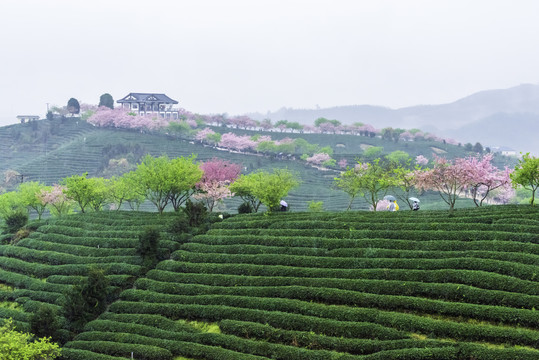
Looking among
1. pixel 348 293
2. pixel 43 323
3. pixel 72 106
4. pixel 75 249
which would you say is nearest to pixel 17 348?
pixel 43 323

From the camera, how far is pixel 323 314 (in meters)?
24.1

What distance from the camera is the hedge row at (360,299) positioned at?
21.3 m

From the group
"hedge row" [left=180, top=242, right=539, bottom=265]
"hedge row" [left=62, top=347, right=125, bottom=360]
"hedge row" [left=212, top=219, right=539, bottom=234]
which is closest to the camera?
"hedge row" [left=62, top=347, right=125, bottom=360]

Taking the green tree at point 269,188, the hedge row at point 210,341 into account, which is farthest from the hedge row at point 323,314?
the green tree at point 269,188

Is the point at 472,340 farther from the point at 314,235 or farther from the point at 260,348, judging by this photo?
the point at 314,235

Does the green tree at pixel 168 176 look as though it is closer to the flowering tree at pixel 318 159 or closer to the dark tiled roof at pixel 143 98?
the flowering tree at pixel 318 159

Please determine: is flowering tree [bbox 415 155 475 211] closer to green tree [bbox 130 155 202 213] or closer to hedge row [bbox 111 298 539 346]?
hedge row [bbox 111 298 539 346]

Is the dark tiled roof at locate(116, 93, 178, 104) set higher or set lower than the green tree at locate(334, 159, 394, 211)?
higher

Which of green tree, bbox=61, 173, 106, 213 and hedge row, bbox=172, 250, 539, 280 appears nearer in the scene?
hedge row, bbox=172, 250, 539, 280

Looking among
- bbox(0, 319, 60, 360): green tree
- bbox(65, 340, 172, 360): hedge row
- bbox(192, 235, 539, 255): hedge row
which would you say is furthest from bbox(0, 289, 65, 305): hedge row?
bbox(192, 235, 539, 255): hedge row

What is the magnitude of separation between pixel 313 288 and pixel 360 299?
2729 millimetres

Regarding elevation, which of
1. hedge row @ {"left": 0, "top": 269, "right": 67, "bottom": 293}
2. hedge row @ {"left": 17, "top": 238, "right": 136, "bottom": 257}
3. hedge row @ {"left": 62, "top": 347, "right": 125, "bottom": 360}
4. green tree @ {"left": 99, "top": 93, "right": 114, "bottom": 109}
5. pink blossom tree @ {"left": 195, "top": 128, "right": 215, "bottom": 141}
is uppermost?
green tree @ {"left": 99, "top": 93, "right": 114, "bottom": 109}

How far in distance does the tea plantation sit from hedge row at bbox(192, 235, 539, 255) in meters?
0.07

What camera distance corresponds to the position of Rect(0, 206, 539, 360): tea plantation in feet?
71.2
